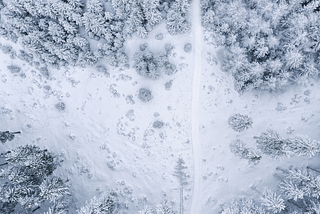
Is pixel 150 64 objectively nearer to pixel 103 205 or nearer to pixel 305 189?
pixel 103 205

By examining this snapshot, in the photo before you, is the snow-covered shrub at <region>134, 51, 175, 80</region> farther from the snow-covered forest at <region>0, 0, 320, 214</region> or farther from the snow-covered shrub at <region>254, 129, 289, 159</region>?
the snow-covered shrub at <region>254, 129, 289, 159</region>

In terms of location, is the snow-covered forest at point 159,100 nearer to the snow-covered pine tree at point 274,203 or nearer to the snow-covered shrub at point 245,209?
the snow-covered shrub at point 245,209

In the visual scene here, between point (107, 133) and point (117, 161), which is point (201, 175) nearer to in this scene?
point (117, 161)

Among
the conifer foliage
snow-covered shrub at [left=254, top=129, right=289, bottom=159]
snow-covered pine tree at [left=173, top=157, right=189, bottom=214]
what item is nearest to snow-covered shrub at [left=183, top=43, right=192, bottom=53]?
snow-covered shrub at [left=254, top=129, right=289, bottom=159]

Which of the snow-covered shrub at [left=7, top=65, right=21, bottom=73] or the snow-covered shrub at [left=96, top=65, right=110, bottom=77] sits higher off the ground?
the snow-covered shrub at [left=7, top=65, right=21, bottom=73]

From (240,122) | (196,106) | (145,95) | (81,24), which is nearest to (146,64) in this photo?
(145,95)

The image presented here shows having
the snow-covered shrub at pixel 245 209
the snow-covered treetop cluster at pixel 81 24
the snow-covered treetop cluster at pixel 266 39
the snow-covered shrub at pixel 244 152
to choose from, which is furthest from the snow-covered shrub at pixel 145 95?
the snow-covered shrub at pixel 245 209
